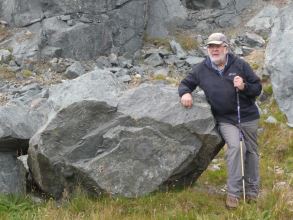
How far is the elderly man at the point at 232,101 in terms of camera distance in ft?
27.6

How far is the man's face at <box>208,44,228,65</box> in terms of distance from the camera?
27.6ft

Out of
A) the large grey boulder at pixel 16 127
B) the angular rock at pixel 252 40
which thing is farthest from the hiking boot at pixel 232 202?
the angular rock at pixel 252 40

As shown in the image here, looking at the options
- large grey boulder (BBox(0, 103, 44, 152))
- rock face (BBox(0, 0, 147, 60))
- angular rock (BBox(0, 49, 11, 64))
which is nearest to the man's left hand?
large grey boulder (BBox(0, 103, 44, 152))

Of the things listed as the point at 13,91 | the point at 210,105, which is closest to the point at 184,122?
the point at 210,105

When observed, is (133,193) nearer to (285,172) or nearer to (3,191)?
(3,191)

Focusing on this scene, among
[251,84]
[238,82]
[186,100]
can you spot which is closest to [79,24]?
[186,100]

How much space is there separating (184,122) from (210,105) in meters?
0.53

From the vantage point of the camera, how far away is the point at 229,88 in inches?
332

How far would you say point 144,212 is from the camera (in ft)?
27.1

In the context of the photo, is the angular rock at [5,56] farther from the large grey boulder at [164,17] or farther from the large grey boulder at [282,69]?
the large grey boulder at [282,69]

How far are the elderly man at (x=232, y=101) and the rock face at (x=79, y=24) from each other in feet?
49.6

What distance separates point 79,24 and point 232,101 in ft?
53.1

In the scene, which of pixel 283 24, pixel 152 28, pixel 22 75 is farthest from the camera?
pixel 152 28

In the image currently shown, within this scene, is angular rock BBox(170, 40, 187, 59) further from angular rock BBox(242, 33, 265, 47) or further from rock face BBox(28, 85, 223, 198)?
rock face BBox(28, 85, 223, 198)
